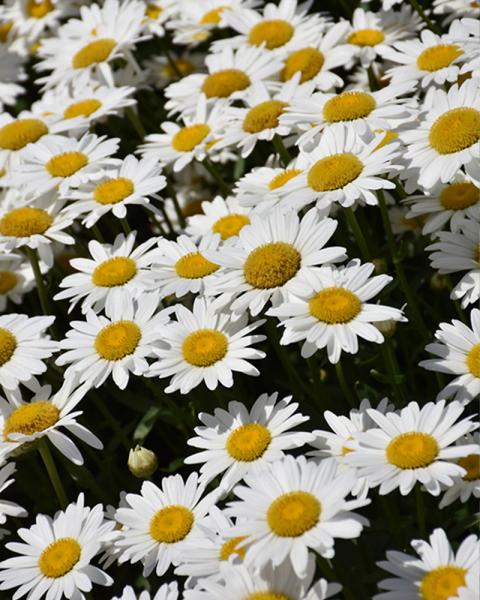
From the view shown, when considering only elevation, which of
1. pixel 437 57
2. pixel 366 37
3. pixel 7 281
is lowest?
pixel 7 281

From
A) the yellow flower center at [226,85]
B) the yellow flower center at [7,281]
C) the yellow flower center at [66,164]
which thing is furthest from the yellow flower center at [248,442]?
the yellow flower center at [226,85]

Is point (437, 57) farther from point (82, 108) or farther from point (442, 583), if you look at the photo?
point (442, 583)

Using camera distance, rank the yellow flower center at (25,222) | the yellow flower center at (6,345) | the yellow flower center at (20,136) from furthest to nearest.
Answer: the yellow flower center at (20,136)
the yellow flower center at (25,222)
the yellow flower center at (6,345)

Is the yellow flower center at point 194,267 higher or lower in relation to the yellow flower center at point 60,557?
higher

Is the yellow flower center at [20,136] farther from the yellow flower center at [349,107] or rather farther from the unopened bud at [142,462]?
the unopened bud at [142,462]

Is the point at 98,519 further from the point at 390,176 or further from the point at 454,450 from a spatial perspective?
the point at 390,176

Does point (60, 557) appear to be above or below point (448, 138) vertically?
below

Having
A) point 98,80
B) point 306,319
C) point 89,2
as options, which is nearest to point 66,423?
point 306,319

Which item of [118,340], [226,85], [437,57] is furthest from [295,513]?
[226,85]
